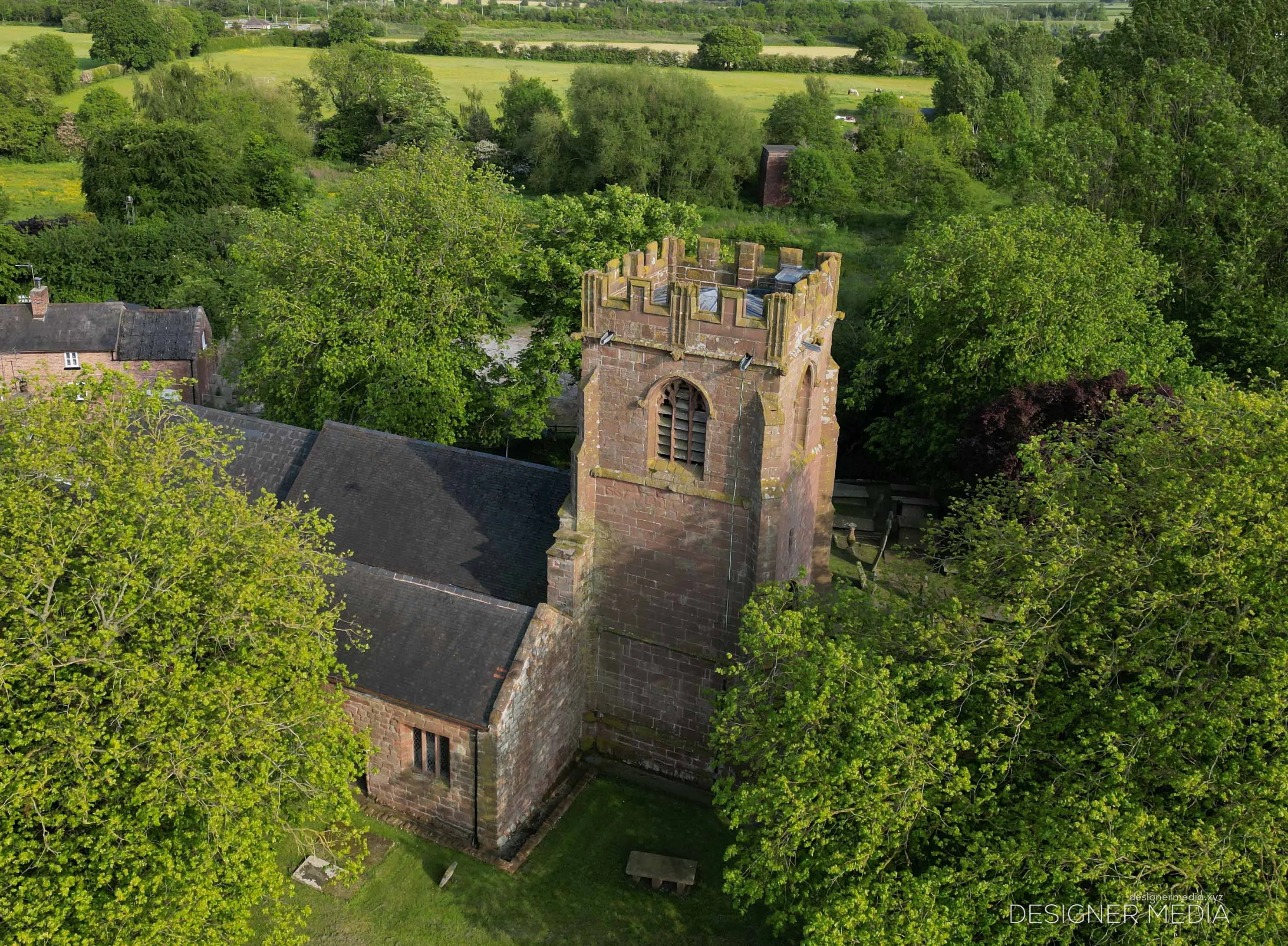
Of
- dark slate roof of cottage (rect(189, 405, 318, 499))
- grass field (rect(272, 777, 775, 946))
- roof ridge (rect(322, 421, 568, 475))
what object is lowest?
grass field (rect(272, 777, 775, 946))

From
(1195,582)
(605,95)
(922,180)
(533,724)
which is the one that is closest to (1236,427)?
(1195,582)

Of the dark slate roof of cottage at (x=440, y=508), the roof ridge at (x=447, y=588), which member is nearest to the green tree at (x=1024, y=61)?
the dark slate roof of cottage at (x=440, y=508)

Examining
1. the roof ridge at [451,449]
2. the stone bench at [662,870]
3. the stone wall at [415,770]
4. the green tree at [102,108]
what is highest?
the green tree at [102,108]

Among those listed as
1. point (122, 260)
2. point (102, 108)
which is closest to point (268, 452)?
point (122, 260)

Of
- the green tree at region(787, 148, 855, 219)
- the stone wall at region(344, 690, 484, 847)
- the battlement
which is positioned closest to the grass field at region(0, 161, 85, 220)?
the green tree at region(787, 148, 855, 219)

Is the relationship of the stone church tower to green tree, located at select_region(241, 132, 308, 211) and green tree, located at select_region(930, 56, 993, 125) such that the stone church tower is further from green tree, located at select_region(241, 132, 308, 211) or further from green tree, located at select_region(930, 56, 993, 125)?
green tree, located at select_region(930, 56, 993, 125)

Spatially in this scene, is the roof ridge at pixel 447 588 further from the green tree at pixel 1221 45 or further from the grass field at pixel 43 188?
the grass field at pixel 43 188
